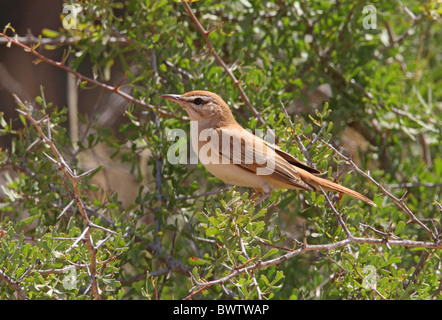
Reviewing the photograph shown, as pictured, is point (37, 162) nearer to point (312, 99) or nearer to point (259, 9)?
point (259, 9)

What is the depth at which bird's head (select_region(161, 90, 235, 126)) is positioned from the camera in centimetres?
352

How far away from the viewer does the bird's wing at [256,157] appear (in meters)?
3.28

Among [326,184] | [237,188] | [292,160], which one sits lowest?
[237,188]

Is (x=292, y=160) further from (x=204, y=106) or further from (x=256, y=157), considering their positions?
(x=204, y=106)

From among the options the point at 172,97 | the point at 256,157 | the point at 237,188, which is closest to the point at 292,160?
the point at 256,157

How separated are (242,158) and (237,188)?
395 millimetres

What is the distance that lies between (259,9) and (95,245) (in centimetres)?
239

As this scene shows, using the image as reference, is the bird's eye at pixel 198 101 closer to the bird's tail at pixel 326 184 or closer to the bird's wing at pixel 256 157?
the bird's wing at pixel 256 157

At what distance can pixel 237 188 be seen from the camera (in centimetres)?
370

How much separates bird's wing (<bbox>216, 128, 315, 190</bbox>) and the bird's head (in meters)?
0.19

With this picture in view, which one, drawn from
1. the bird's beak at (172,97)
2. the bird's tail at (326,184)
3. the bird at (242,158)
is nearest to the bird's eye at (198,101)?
the bird at (242,158)

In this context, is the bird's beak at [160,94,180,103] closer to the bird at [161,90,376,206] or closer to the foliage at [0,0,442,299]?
the bird at [161,90,376,206]

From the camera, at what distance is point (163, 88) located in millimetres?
3900
